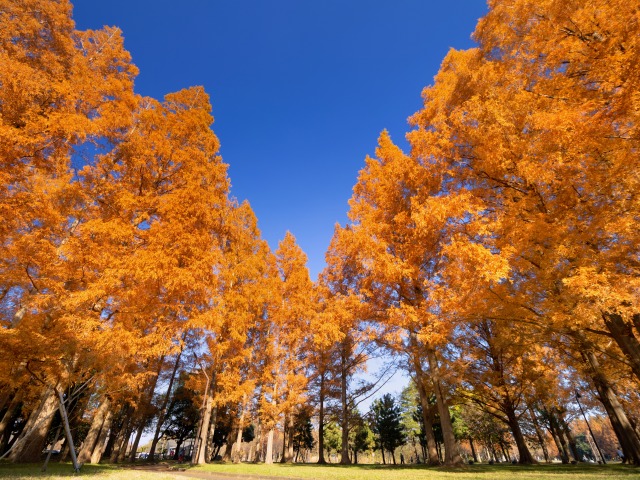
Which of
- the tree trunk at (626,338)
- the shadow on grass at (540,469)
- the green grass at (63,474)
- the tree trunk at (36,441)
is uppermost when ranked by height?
the tree trunk at (626,338)

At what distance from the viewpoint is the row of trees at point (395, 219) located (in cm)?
584

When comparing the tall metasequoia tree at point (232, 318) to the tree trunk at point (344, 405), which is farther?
the tree trunk at point (344, 405)

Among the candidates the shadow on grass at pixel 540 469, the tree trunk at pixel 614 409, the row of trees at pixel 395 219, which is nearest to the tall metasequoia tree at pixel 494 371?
the row of trees at pixel 395 219

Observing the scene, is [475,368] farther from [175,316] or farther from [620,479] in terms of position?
[175,316]

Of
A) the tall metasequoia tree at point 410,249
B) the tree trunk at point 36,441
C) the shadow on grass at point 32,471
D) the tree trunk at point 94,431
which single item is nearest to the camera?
the shadow on grass at point 32,471

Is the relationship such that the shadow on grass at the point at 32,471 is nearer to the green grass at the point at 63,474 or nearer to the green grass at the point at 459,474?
the green grass at the point at 63,474

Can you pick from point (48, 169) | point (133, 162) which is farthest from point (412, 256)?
point (48, 169)

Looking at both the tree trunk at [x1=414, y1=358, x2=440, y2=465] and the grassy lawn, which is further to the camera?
the tree trunk at [x1=414, y1=358, x2=440, y2=465]

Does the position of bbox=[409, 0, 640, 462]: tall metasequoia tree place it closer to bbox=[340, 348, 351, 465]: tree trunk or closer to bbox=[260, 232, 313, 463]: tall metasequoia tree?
bbox=[260, 232, 313, 463]: tall metasequoia tree

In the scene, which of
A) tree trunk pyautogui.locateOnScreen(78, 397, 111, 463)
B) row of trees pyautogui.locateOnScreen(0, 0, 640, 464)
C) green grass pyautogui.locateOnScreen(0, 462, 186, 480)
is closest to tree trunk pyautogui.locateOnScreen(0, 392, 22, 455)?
tree trunk pyautogui.locateOnScreen(78, 397, 111, 463)

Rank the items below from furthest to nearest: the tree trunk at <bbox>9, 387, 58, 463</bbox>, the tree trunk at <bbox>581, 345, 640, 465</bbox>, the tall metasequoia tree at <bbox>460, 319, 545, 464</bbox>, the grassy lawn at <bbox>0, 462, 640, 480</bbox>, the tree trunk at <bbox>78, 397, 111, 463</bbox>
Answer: the tree trunk at <bbox>78, 397, 111, 463</bbox>
the tall metasequoia tree at <bbox>460, 319, 545, 464</bbox>
the tree trunk at <bbox>581, 345, 640, 465</bbox>
the tree trunk at <bbox>9, 387, 58, 463</bbox>
the grassy lawn at <bbox>0, 462, 640, 480</bbox>

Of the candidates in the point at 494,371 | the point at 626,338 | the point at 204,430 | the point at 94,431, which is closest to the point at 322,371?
the point at 204,430

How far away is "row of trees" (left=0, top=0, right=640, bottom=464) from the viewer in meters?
5.84

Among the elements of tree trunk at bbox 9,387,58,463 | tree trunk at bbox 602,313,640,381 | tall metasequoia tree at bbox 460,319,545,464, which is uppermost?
tall metasequoia tree at bbox 460,319,545,464
